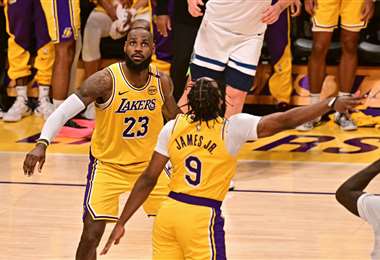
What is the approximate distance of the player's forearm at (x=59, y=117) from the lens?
5969 millimetres

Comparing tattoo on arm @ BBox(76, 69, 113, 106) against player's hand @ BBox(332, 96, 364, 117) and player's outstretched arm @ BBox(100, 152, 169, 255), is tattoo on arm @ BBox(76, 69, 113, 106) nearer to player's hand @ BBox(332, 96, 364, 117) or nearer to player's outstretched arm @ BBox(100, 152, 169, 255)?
player's outstretched arm @ BBox(100, 152, 169, 255)

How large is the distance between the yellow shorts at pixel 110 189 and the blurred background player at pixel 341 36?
4.10 metres

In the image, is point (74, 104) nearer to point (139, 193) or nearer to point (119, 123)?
point (119, 123)

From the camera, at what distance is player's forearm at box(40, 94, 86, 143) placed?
597 cm

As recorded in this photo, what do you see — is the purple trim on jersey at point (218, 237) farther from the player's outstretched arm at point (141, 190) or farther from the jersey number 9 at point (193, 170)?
the player's outstretched arm at point (141, 190)

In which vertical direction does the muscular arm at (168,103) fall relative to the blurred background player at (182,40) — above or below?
above

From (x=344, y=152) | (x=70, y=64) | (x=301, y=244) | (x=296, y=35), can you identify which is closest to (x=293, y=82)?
(x=296, y=35)

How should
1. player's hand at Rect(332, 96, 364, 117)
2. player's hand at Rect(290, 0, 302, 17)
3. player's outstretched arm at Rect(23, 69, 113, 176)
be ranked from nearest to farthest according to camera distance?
player's hand at Rect(332, 96, 364, 117), player's outstretched arm at Rect(23, 69, 113, 176), player's hand at Rect(290, 0, 302, 17)

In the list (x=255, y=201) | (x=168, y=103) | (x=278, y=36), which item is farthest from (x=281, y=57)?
(x=168, y=103)

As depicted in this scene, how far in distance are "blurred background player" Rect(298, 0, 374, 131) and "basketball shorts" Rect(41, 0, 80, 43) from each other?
226 cm

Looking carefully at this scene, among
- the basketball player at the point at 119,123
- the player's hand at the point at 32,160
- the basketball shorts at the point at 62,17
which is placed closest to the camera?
the player's hand at the point at 32,160

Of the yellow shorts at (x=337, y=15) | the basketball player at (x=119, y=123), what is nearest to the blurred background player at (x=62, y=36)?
the yellow shorts at (x=337, y=15)

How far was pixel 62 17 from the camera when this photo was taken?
10.4 meters

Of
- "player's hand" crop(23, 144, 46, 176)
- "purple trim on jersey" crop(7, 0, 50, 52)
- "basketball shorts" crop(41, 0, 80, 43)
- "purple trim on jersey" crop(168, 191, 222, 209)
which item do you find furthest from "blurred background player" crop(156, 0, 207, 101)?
"purple trim on jersey" crop(168, 191, 222, 209)
